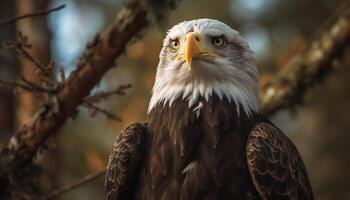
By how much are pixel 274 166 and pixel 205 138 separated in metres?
0.53

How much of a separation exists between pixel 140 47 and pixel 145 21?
545 cm

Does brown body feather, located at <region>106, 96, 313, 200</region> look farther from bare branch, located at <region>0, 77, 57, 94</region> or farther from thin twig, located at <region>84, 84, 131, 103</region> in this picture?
bare branch, located at <region>0, 77, 57, 94</region>

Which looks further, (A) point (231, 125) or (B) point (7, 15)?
(B) point (7, 15)

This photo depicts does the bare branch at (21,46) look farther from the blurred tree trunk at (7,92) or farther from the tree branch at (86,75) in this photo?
the blurred tree trunk at (7,92)

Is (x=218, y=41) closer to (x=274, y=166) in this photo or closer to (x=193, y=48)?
(x=193, y=48)

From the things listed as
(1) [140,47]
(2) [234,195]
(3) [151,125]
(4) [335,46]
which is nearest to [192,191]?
(2) [234,195]

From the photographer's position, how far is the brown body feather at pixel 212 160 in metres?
5.84

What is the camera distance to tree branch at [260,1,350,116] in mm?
8289

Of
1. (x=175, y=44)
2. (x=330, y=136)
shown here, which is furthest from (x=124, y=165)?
(x=330, y=136)

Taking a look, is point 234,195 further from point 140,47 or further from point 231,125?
point 140,47

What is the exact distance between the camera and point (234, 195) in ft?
19.0

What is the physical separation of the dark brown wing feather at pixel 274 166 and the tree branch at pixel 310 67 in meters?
2.14

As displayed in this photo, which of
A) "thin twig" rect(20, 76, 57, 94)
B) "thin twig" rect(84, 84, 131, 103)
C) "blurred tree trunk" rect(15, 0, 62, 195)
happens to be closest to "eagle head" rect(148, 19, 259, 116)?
"thin twig" rect(84, 84, 131, 103)

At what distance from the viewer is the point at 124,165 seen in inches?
239
